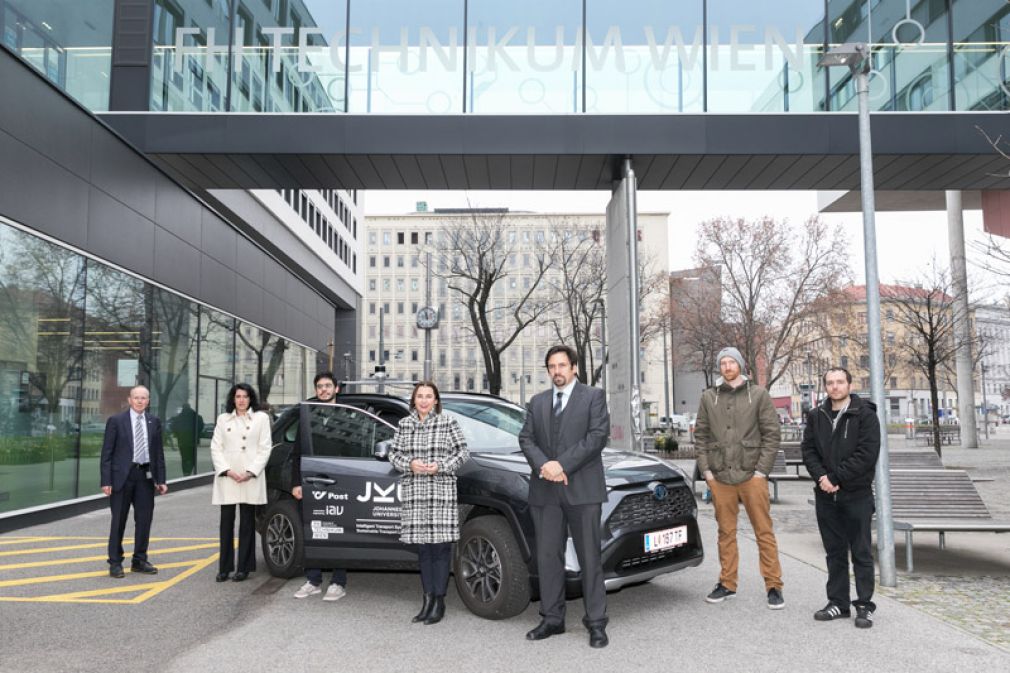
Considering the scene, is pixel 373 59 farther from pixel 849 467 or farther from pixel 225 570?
pixel 849 467

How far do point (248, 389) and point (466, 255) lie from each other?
2302 centimetres

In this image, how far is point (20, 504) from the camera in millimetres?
11367

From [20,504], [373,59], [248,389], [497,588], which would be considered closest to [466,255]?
[373,59]

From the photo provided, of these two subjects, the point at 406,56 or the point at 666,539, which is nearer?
the point at 666,539

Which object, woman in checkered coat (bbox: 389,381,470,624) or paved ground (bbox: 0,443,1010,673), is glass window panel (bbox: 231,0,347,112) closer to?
paved ground (bbox: 0,443,1010,673)

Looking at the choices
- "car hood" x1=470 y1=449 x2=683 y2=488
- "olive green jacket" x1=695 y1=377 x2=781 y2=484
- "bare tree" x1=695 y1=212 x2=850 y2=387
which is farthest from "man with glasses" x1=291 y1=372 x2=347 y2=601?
"bare tree" x1=695 y1=212 x2=850 y2=387

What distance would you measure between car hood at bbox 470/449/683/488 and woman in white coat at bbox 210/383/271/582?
2.28 m

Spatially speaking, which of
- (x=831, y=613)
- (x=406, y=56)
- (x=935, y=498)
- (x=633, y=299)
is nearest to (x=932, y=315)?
(x=633, y=299)

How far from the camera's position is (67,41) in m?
14.1

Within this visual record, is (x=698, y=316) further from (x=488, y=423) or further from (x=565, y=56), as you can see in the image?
(x=488, y=423)

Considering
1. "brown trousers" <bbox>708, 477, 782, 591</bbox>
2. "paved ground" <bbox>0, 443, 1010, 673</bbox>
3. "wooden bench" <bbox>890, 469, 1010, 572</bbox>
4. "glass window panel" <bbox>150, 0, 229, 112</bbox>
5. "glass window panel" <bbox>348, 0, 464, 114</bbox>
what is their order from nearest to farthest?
"paved ground" <bbox>0, 443, 1010, 673</bbox> → "brown trousers" <bbox>708, 477, 782, 591</bbox> → "wooden bench" <bbox>890, 469, 1010, 572</bbox> → "glass window panel" <bbox>150, 0, 229, 112</bbox> → "glass window panel" <bbox>348, 0, 464, 114</bbox>

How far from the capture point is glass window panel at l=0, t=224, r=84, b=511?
36.2ft

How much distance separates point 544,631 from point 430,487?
127cm

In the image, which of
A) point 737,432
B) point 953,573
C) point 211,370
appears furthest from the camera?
point 211,370
